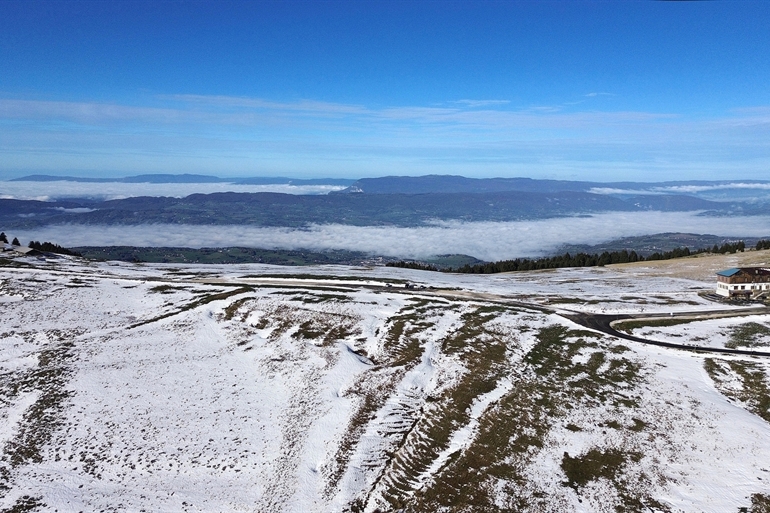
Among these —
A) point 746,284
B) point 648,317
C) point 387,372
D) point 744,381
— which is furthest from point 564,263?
point 387,372

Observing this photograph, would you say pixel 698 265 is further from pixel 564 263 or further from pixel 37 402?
pixel 37 402

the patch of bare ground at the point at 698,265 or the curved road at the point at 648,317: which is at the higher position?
the patch of bare ground at the point at 698,265

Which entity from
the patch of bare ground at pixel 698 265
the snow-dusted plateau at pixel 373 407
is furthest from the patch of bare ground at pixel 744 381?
the patch of bare ground at pixel 698 265

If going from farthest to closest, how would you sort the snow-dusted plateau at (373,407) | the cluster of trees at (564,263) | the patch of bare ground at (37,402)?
the cluster of trees at (564,263), the patch of bare ground at (37,402), the snow-dusted plateau at (373,407)

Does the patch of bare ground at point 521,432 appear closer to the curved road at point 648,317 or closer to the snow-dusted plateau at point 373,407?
the snow-dusted plateau at point 373,407

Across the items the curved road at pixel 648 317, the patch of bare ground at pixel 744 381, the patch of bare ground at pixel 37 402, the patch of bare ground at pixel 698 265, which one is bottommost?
the patch of bare ground at pixel 37 402

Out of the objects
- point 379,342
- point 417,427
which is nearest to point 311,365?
point 379,342

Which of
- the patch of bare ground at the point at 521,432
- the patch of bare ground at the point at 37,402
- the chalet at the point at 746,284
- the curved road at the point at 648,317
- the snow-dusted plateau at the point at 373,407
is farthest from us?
the chalet at the point at 746,284

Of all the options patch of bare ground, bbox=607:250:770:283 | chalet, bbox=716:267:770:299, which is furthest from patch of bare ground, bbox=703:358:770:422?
patch of bare ground, bbox=607:250:770:283
